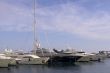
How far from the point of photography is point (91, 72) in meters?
66.7

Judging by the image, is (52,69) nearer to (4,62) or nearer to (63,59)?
(4,62)

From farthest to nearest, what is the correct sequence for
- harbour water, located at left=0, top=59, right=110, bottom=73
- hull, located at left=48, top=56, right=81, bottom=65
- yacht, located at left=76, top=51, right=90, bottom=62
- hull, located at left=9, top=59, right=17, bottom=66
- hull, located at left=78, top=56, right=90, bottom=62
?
hull, located at left=78, top=56, right=90, bottom=62 < yacht, located at left=76, top=51, right=90, bottom=62 < hull, located at left=48, top=56, right=81, bottom=65 < hull, located at left=9, top=59, right=17, bottom=66 < harbour water, located at left=0, top=59, right=110, bottom=73

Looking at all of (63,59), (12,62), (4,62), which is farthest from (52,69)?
(63,59)

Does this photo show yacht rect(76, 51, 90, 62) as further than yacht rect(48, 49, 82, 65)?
Yes

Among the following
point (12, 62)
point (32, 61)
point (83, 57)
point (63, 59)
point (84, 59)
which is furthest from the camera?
point (84, 59)

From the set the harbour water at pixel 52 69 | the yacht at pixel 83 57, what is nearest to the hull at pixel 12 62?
the harbour water at pixel 52 69

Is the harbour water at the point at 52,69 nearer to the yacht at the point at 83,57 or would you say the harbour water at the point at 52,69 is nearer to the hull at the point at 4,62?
the hull at the point at 4,62

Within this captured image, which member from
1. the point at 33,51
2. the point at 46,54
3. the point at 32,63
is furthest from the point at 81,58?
the point at 32,63

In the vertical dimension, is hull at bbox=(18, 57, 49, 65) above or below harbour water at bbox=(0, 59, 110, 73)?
above

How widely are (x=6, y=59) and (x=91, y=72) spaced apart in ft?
72.2

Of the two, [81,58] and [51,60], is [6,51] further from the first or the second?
[81,58]

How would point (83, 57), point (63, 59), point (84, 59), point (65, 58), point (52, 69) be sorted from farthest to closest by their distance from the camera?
point (84, 59), point (83, 57), point (63, 59), point (65, 58), point (52, 69)

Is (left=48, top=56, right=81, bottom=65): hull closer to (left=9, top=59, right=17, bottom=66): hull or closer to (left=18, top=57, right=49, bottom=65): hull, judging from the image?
(left=18, top=57, right=49, bottom=65): hull

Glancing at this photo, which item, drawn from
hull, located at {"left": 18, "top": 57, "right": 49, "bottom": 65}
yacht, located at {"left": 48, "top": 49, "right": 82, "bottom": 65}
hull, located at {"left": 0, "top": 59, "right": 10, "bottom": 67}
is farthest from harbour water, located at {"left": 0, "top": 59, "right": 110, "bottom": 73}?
yacht, located at {"left": 48, "top": 49, "right": 82, "bottom": 65}
